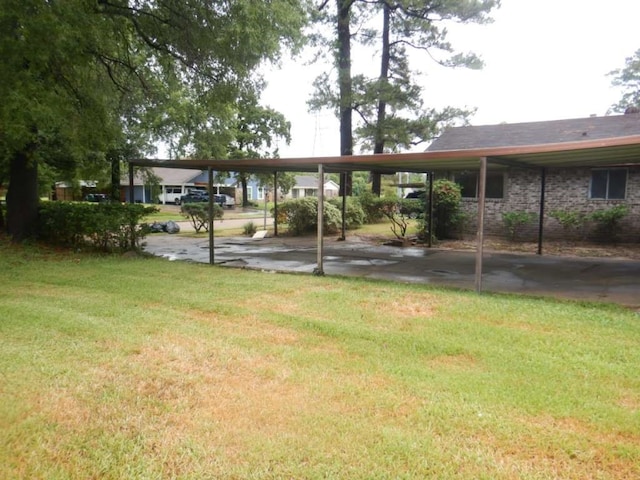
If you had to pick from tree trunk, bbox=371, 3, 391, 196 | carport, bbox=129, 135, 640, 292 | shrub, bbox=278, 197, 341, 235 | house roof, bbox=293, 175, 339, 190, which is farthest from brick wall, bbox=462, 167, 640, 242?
house roof, bbox=293, 175, 339, 190

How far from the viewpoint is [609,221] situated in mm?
14219

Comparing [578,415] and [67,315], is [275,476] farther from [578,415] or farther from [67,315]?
[67,315]

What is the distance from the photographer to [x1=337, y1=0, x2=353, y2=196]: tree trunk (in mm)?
21078

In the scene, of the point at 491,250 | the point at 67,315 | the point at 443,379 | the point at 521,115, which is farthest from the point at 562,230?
the point at 521,115

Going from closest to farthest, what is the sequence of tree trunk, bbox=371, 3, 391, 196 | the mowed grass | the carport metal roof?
the mowed grass → the carport metal roof → tree trunk, bbox=371, 3, 391, 196

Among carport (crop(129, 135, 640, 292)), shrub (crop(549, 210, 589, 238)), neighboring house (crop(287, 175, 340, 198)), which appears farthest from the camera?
neighboring house (crop(287, 175, 340, 198))

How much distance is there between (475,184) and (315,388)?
46.7 ft

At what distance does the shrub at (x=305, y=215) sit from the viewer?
1812 cm

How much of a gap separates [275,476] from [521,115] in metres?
47.0

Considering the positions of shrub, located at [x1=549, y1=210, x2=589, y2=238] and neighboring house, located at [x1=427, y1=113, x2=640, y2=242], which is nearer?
neighboring house, located at [x1=427, y1=113, x2=640, y2=242]

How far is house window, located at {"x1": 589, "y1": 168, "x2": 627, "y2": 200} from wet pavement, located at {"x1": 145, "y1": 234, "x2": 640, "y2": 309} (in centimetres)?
381

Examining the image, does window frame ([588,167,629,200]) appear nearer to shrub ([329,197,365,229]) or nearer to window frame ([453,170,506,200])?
window frame ([453,170,506,200])

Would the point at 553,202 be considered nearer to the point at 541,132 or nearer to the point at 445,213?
the point at 541,132

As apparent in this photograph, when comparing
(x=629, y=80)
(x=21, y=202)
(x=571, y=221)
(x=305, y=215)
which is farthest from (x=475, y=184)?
(x=629, y=80)
